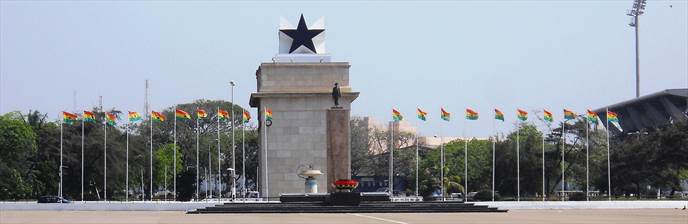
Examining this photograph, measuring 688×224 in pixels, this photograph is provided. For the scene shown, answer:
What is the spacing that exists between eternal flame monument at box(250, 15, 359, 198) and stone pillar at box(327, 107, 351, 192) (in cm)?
562

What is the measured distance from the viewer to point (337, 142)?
6281 centimetres

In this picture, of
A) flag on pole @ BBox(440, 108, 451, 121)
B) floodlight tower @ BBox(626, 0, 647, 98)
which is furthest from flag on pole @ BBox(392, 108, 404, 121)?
floodlight tower @ BBox(626, 0, 647, 98)

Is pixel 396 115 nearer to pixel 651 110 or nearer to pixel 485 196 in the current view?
pixel 485 196

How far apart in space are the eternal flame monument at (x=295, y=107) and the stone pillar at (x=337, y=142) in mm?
5622

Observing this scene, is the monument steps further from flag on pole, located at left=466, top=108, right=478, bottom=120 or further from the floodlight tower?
the floodlight tower

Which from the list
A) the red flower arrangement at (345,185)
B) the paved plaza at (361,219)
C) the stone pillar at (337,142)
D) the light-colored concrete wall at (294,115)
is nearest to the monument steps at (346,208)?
the red flower arrangement at (345,185)

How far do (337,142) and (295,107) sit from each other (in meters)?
7.66

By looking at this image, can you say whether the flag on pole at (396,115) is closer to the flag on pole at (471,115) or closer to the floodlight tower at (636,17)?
the flag on pole at (471,115)

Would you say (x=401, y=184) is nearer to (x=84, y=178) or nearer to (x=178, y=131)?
(x=178, y=131)

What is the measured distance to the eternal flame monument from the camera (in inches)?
2721

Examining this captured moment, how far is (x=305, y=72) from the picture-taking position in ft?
230

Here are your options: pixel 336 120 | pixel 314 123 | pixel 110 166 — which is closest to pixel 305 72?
pixel 314 123

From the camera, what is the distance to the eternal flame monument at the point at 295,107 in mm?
69125

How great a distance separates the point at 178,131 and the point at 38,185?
1150 inches
